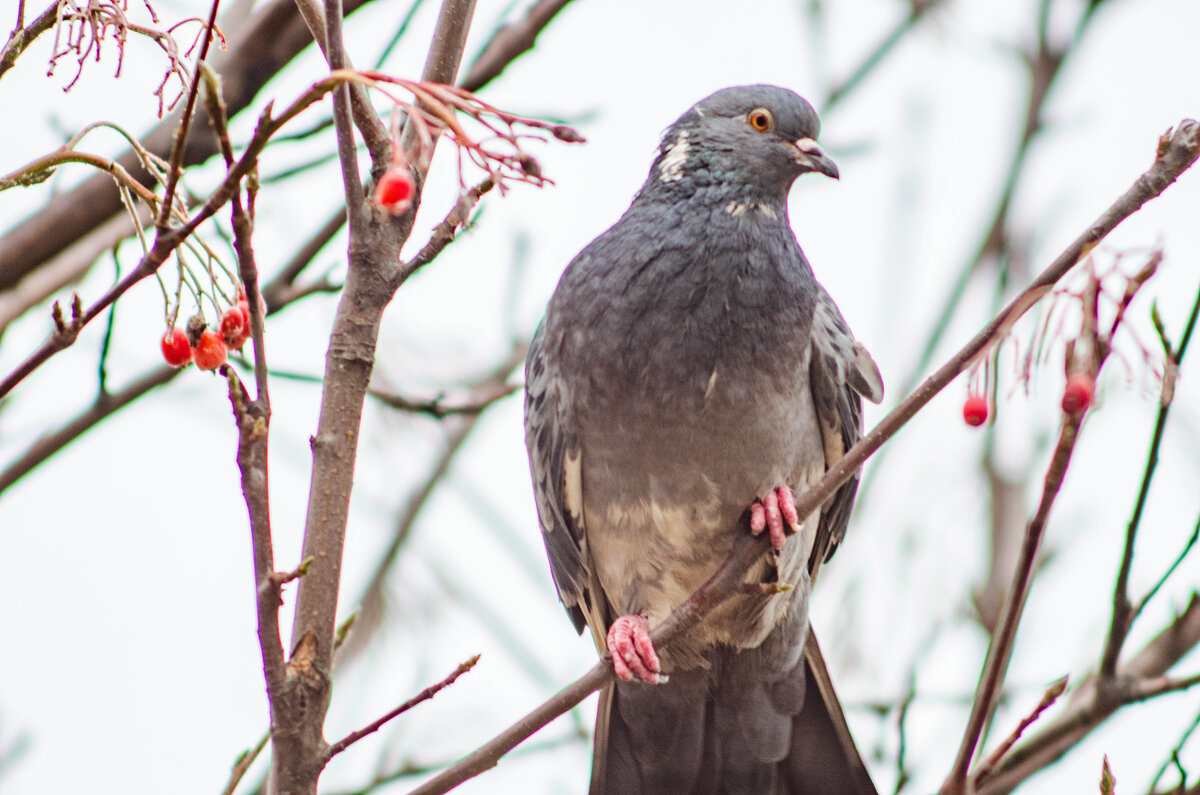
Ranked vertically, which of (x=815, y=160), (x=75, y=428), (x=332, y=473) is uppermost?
(x=815, y=160)

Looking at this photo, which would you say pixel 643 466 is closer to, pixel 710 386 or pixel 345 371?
pixel 710 386

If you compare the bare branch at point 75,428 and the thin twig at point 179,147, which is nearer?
the thin twig at point 179,147

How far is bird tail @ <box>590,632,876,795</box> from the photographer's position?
4.64 meters

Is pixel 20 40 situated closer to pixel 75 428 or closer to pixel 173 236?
pixel 173 236

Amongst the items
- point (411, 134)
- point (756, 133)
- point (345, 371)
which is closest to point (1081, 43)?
point (756, 133)

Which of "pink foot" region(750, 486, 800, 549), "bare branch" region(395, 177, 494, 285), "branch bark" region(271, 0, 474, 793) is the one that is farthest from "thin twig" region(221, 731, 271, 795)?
"pink foot" region(750, 486, 800, 549)

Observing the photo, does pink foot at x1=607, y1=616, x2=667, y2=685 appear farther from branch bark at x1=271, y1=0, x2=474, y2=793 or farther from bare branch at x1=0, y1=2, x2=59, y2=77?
bare branch at x1=0, y1=2, x2=59, y2=77

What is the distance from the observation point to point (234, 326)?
2344 mm

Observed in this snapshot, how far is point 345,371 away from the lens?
2.46 m

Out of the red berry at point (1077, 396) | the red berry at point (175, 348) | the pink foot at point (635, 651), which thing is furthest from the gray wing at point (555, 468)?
the red berry at point (1077, 396)

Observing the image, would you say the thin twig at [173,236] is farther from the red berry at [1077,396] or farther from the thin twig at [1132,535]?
the thin twig at [1132,535]

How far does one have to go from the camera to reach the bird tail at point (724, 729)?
4641 millimetres

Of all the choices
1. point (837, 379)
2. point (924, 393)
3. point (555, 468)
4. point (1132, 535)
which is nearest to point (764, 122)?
point (837, 379)

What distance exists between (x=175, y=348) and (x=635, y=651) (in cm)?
195
